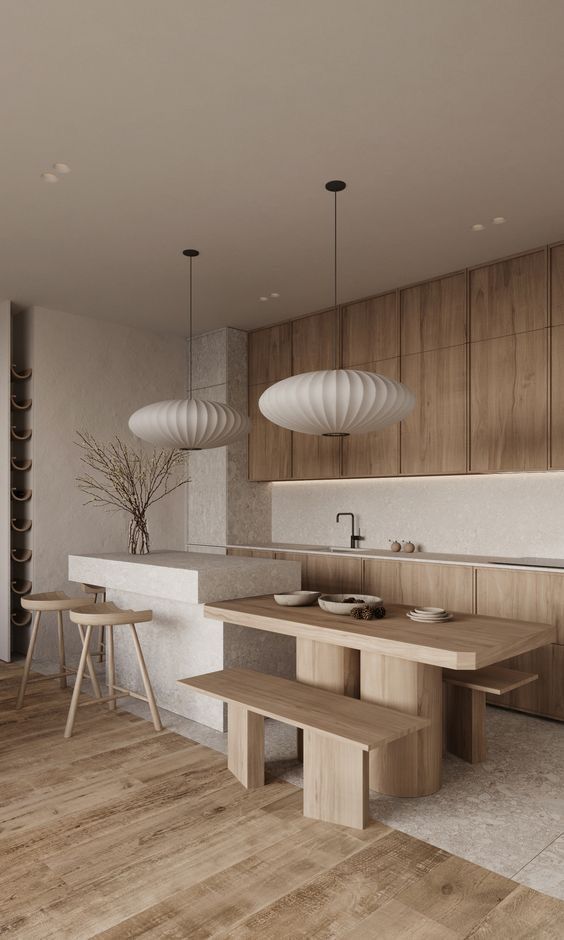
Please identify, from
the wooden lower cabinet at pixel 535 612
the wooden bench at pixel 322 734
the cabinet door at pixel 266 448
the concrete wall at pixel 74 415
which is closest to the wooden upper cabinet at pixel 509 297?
the wooden lower cabinet at pixel 535 612

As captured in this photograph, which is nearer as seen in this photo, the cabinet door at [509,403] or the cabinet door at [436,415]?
the cabinet door at [509,403]

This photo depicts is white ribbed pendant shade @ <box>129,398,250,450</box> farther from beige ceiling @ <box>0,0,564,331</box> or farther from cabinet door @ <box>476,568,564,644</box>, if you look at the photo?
cabinet door @ <box>476,568,564,644</box>

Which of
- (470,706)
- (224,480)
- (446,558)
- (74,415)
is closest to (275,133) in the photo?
(470,706)

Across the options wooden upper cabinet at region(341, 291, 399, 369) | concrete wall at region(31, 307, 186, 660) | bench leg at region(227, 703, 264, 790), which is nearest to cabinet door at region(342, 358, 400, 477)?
wooden upper cabinet at region(341, 291, 399, 369)

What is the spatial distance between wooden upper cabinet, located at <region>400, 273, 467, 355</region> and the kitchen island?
1989 millimetres

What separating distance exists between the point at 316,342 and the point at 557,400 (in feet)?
7.18

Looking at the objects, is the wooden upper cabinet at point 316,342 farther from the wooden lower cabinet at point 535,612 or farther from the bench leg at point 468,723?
the bench leg at point 468,723

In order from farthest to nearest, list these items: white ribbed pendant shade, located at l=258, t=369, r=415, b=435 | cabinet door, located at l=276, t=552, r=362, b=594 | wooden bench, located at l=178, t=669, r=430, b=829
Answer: cabinet door, located at l=276, t=552, r=362, b=594
white ribbed pendant shade, located at l=258, t=369, r=415, b=435
wooden bench, located at l=178, t=669, r=430, b=829

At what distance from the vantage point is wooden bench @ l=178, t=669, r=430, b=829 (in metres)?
2.49

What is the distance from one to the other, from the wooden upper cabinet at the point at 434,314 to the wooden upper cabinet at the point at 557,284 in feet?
2.03

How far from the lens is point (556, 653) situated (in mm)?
3824

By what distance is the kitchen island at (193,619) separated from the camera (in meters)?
3.61

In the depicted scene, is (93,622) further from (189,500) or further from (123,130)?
(189,500)

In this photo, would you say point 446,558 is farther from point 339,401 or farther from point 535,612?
point 339,401
